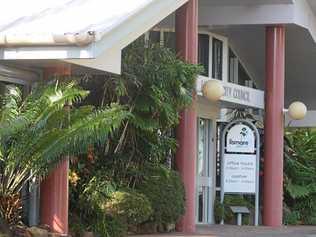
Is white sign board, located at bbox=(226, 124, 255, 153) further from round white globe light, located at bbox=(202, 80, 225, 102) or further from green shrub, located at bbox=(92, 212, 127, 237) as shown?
green shrub, located at bbox=(92, 212, 127, 237)

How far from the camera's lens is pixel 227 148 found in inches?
758

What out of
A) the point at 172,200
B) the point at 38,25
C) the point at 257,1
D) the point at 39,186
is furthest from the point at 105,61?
the point at 257,1

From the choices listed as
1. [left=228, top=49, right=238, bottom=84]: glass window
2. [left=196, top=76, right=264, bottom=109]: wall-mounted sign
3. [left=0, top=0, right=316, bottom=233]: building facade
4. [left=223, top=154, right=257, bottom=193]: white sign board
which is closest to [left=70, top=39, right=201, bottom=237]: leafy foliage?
[left=0, top=0, right=316, bottom=233]: building facade

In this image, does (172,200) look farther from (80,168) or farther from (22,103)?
(22,103)

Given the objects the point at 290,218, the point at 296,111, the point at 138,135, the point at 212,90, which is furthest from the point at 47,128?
the point at 290,218

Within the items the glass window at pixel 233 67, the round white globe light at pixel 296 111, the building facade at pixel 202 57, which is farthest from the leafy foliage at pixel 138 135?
the glass window at pixel 233 67

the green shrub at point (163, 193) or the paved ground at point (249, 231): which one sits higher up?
the green shrub at point (163, 193)

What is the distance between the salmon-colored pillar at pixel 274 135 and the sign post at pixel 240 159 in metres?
0.25

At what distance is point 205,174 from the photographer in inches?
768

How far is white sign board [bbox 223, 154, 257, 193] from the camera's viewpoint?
1908cm

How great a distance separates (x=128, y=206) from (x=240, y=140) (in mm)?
7008

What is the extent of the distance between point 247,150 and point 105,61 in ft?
27.8

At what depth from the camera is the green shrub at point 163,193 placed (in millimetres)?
14234

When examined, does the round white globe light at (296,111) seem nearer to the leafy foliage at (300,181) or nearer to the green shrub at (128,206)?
the leafy foliage at (300,181)
